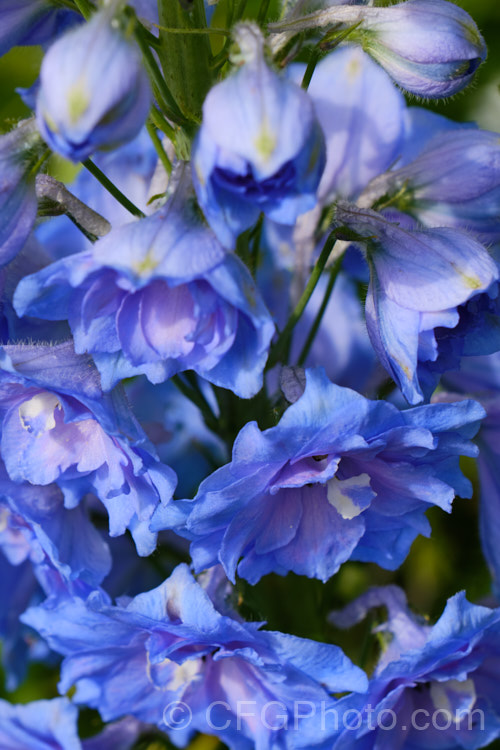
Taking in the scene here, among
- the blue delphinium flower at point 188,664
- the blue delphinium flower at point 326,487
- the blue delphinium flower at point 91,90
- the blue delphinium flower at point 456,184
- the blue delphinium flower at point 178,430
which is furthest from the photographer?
the blue delphinium flower at point 178,430

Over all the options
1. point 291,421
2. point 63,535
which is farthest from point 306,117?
point 63,535

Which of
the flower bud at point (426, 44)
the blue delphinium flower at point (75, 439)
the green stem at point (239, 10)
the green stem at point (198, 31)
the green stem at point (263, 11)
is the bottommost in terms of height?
the blue delphinium flower at point (75, 439)

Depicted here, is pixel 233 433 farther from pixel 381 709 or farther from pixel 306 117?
pixel 306 117

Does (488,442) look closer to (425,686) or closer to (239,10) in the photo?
(425,686)

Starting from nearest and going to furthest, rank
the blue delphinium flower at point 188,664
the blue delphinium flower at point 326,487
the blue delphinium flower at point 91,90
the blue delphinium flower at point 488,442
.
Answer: the blue delphinium flower at point 91,90
the blue delphinium flower at point 326,487
the blue delphinium flower at point 188,664
the blue delphinium flower at point 488,442

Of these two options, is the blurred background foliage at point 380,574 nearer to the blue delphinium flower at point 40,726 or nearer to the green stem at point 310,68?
the blue delphinium flower at point 40,726

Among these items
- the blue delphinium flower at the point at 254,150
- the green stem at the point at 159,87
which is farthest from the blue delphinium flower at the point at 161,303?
the green stem at the point at 159,87

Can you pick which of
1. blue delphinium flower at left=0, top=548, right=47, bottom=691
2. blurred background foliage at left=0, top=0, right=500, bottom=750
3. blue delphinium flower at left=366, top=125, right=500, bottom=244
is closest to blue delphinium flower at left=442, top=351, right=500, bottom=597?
blurred background foliage at left=0, top=0, right=500, bottom=750
